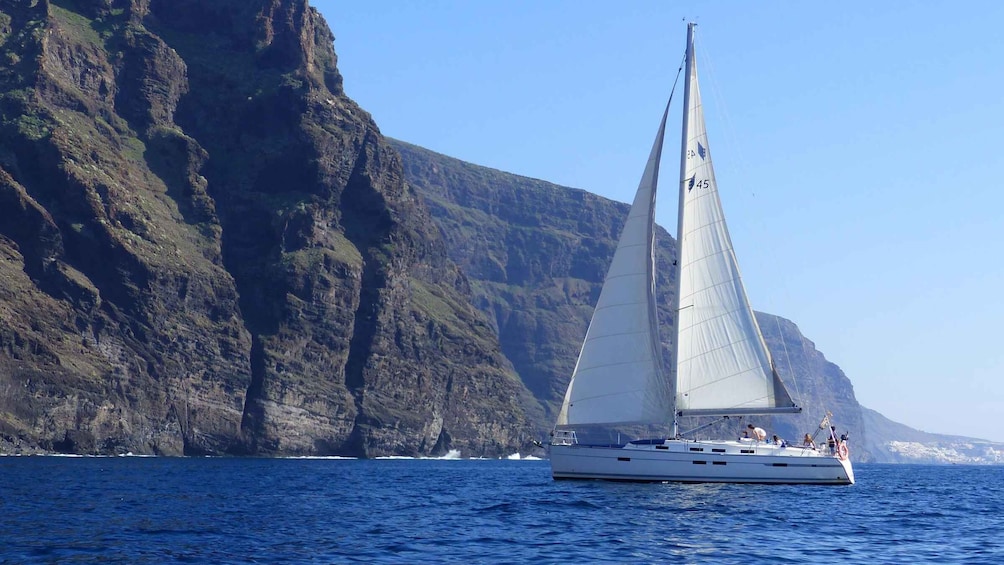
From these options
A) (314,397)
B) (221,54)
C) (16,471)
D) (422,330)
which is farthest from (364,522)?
(221,54)

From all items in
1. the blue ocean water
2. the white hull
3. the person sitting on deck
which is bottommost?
the blue ocean water

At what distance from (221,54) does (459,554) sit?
16617cm

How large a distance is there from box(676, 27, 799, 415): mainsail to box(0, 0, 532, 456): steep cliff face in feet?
265

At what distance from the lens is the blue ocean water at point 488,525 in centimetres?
3162

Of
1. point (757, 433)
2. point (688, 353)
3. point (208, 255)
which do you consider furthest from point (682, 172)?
point (208, 255)

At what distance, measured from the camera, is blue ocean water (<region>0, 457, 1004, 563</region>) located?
104 feet

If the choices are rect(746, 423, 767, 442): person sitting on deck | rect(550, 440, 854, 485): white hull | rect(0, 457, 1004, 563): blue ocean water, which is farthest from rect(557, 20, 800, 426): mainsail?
rect(0, 457, 1004, 563): blue ocean water

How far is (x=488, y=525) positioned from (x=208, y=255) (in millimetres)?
119307

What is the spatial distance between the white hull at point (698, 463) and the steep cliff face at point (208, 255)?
7640cm

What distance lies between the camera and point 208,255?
15250 cm

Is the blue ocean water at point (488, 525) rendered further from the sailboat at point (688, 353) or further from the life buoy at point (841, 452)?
the life buoy at point (841, 452)

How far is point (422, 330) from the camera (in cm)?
18200

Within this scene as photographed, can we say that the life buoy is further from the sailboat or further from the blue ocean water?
the sailboat

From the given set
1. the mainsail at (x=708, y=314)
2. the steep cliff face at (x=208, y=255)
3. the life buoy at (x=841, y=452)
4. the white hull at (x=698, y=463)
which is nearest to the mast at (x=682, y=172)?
the mainsail at (x=708, y=314)
